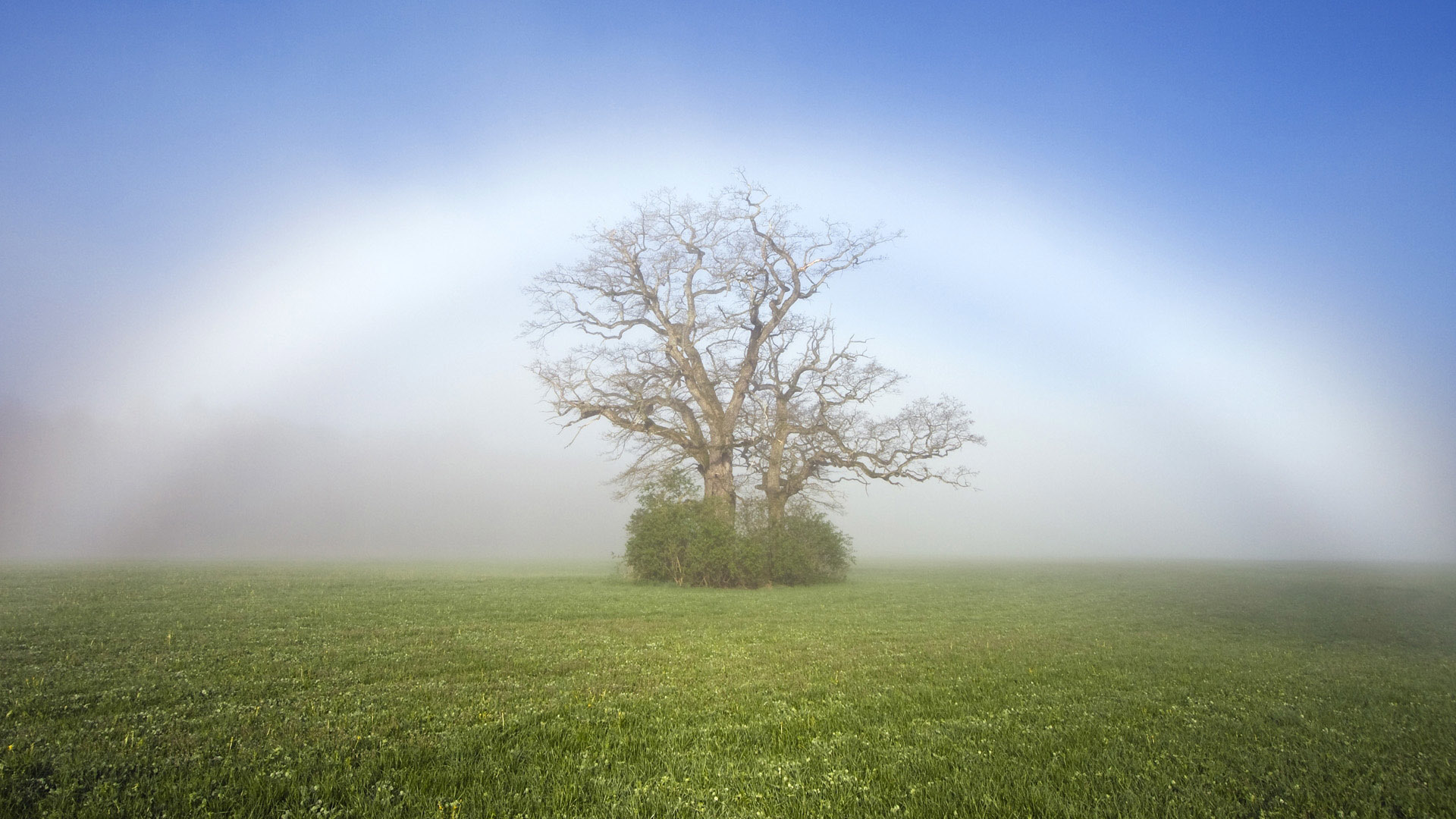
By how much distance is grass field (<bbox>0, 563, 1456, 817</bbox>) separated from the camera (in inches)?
184

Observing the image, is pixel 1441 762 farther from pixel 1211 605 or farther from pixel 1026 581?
pixel 1026 581

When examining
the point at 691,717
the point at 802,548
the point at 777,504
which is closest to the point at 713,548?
the point at 802,548

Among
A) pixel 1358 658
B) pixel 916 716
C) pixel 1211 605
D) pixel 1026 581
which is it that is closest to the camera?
pixel 916 716

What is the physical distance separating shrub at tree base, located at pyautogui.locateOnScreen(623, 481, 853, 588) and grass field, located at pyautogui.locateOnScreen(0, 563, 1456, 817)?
1294 centimetres

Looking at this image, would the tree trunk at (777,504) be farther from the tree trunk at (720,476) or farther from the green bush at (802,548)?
the tree trunk at (720,476)

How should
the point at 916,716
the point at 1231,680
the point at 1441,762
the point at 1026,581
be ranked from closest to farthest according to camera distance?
the point at 1441,762 < the point at 916,716 < the point at 1231,680 < the point at 1026,581

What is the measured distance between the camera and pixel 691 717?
6715mm

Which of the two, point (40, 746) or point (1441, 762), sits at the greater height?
point (40, 746)

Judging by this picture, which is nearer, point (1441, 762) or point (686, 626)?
point (1441, 762)

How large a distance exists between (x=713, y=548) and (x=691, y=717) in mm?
21510

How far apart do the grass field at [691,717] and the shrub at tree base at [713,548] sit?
12.9 m

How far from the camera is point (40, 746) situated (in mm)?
5035

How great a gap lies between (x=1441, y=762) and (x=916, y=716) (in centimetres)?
457

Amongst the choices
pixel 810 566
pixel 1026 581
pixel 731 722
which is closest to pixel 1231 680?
pixel 731 722
